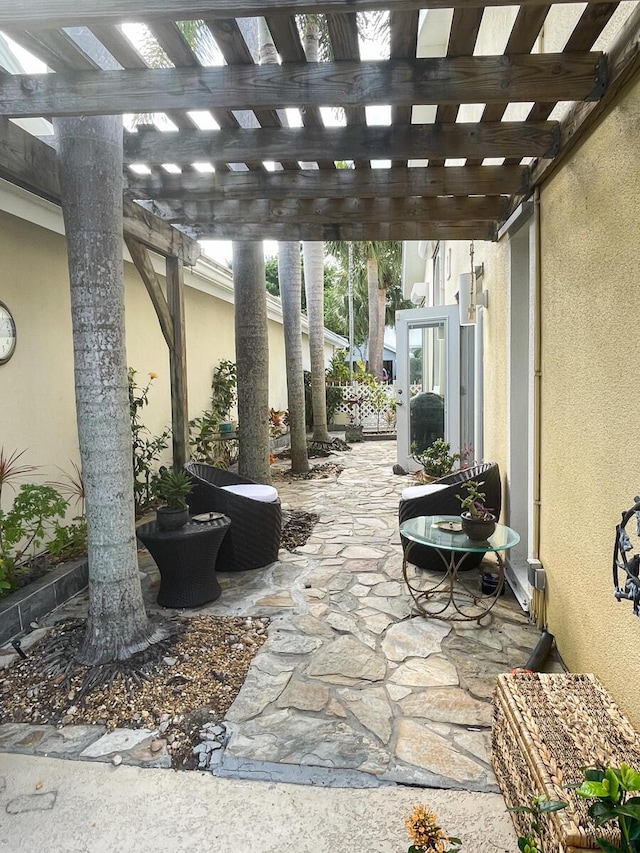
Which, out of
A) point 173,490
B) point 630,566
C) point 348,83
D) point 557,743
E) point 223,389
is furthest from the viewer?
point 223,389

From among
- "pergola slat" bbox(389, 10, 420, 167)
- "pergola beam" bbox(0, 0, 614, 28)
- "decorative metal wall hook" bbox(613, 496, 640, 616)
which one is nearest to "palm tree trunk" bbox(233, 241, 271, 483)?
"pergola slat" bbox(389, 10, 420, 167)

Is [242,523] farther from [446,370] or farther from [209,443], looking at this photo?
[446,370]

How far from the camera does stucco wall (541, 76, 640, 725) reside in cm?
209

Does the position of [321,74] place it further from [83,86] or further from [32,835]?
[32,835]

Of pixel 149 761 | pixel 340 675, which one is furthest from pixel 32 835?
pixel 340 675

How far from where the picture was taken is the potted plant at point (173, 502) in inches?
148

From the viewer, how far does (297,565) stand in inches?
184

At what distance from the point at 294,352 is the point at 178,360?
376cm

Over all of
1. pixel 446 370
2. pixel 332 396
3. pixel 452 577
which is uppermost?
pixel 446 370

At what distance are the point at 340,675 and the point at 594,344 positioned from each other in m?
2.03

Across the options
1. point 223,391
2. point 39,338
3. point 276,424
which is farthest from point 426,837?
point 276,424

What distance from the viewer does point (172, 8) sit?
5.63 ft

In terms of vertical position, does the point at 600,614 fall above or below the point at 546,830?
above

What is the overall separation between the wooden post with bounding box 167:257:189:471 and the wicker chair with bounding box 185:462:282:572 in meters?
0.91
